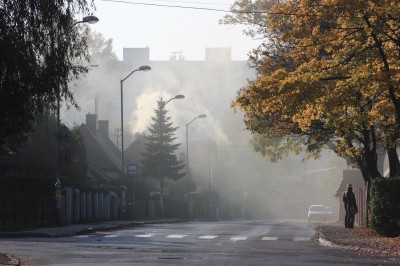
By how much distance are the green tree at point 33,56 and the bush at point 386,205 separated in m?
12.5

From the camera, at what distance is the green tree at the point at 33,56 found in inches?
694

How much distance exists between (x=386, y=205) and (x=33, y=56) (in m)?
14.6

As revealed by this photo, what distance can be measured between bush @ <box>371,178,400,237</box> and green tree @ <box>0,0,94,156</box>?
12.5 meters

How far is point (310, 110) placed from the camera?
26406mm

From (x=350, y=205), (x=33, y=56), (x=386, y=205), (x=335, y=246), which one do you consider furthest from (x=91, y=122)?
(x=33, y=56)

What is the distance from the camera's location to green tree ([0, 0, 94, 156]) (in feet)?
57.8

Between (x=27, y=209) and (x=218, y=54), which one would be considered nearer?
(x=27, y=209)

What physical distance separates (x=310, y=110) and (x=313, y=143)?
64.5 ft

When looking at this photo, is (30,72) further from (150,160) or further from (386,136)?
(150,160)

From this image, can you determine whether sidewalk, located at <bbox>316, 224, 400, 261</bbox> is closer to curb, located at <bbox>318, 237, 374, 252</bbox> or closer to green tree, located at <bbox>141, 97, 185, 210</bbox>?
curb, located at <bbox>318, 237, 374, 252</bbox>

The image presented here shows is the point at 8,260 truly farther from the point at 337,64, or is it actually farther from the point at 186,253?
the point at 337,64

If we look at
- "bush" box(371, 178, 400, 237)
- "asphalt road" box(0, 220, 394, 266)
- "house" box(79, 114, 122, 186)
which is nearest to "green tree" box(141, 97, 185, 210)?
"house" box(79, 114, 122, 186)

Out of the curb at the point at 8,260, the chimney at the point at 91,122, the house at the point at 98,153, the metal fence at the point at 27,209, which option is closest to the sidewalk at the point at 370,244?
the curb at the point at 8,260

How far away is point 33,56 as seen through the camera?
18344 millimetres
